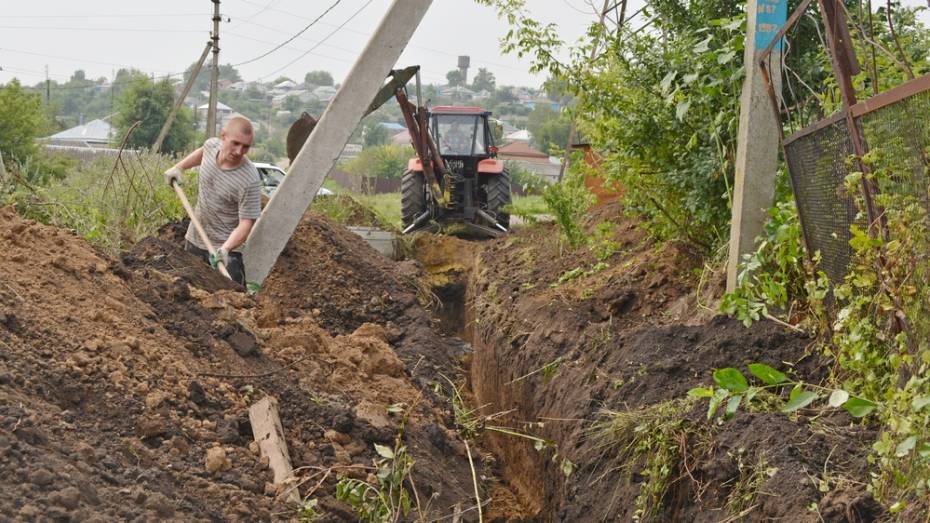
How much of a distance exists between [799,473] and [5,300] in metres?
3.57

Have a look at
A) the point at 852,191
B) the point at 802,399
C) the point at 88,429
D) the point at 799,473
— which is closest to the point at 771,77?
A: the point at 852,191

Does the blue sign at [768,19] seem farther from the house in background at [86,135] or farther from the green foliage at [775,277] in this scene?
the house in background at [86,135]

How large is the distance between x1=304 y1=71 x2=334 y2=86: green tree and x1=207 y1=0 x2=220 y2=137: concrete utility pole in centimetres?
12672

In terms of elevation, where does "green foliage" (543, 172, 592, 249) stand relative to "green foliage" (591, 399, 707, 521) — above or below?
above

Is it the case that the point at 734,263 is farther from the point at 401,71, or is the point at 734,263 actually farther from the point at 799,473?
the point at 401,71

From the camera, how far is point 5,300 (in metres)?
5.34

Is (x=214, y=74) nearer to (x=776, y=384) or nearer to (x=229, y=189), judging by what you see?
(x=229, y=189)

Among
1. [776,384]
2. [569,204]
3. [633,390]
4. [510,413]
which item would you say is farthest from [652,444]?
[569,204]

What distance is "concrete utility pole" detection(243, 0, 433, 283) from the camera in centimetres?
889

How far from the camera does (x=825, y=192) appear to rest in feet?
18.6

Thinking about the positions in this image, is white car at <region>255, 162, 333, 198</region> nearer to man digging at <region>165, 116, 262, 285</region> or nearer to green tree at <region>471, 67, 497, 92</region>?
man digging at <region>165, 116, 262, 285</region>

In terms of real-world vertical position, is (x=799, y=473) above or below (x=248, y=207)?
below

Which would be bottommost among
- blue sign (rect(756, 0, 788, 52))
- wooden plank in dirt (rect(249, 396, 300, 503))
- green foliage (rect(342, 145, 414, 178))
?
green foliage (rect(342, 145, 414, 178))

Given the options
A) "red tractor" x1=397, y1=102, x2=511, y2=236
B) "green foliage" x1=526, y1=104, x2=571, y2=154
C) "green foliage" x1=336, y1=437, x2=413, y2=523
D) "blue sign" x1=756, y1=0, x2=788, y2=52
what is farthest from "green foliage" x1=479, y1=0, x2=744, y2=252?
"green foliage" x1=526, y1=104, x2=571, y2=154
